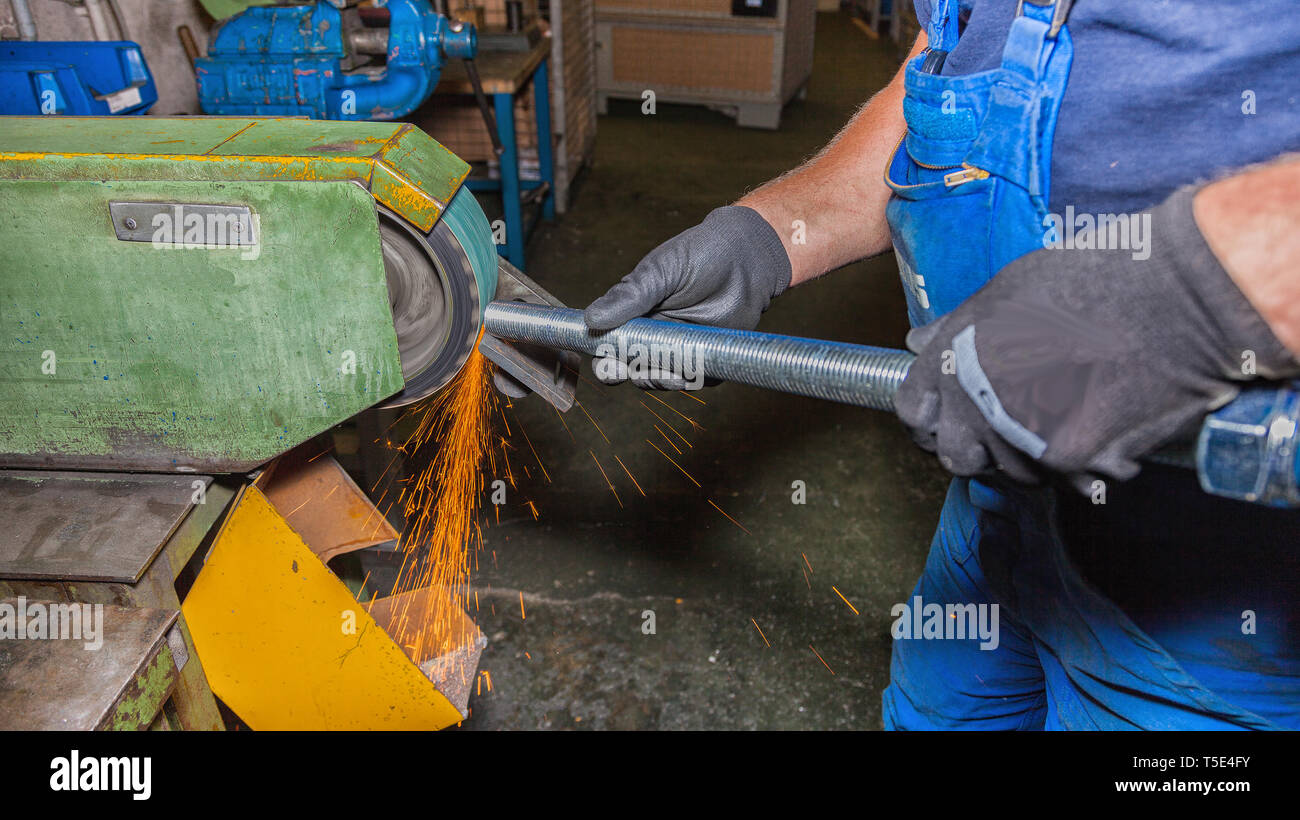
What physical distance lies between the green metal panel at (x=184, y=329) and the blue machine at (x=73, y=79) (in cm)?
76

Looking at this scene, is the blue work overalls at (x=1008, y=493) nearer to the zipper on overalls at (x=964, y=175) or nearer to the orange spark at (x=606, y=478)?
the zipper on overalls at (x=964, y=175)

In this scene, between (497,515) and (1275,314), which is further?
(497,515)

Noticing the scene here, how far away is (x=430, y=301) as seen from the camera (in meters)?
1.33

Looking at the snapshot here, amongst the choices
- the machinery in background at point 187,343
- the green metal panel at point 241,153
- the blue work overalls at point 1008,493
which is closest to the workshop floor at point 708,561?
the blue work overalls at point 1008,493

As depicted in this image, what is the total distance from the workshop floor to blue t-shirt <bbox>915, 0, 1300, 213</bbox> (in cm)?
167

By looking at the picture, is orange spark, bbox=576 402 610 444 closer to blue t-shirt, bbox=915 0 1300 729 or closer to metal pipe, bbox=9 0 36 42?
metal pipe, bbox=9 0 36 42

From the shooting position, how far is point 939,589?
1.57 m

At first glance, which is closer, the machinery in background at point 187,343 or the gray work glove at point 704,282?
the machinery in background at point 187,343

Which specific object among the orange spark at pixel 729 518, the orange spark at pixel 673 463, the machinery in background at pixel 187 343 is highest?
the machinery in background at pixel 187 343

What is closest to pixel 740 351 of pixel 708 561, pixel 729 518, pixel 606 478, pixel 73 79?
pixel 73 79

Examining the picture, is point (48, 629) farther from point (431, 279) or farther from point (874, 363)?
point (874, 363)

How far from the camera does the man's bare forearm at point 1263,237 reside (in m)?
0.75
